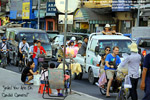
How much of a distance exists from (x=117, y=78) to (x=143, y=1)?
81.8 feet

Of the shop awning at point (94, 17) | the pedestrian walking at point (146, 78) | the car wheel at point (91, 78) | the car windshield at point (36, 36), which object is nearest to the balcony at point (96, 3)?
the shop awning at point (94, 17)

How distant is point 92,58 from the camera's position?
18.1 m

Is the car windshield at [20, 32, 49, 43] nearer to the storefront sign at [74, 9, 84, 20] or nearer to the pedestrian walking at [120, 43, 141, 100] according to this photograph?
the pedestrian walking at [120, 43, 141, 100]

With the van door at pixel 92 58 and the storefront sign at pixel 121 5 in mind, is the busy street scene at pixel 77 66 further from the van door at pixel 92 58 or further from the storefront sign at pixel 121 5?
the storefront sign at pixel 121 5

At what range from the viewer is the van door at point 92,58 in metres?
17.5

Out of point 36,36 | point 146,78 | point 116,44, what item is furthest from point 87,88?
point 36,36

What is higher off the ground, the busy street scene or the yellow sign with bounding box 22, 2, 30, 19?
the yellow sign with bounding box 22, 2, 30, 19

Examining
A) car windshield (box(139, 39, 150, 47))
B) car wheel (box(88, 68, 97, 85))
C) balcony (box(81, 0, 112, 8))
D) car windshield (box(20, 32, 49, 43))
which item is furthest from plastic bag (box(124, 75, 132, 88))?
balcony (box(81, 0, 112, 8))

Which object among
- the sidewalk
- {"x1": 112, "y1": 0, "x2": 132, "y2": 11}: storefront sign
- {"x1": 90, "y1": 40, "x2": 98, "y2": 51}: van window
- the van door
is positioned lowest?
the sidewalk

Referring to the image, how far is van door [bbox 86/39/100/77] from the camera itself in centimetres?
1755

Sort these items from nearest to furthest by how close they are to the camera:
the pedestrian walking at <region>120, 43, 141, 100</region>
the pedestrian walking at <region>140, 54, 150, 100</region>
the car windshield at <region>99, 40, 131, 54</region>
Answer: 1. the pedestrian walking at <region>140, 54, 150, 100</region>
2. the pedestrian walking at <region>120, 43, 141, 100</region>
3. the car windshield at <region>99, 40, 131, 54</region>

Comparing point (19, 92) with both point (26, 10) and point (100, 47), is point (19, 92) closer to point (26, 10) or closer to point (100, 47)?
point (100, 47)

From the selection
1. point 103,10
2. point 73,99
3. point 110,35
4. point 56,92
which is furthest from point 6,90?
point 103,10

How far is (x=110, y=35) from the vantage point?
60.8 ft
